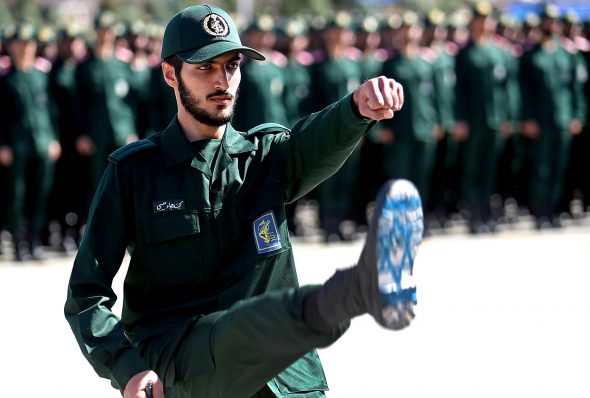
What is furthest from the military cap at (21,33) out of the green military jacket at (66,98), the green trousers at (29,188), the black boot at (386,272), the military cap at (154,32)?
the black boot at (386,272)

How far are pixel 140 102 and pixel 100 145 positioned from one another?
0.62 meters

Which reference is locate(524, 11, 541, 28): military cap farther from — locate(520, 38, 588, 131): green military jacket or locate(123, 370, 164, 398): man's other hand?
locate(123, 370, 164, 398): man's other hand

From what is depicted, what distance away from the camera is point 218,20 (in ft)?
13.0

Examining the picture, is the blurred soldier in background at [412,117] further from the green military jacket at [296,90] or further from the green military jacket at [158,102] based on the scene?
the green military jacket at [158,102]

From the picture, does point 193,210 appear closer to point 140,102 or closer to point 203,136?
point 203,136

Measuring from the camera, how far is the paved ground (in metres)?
6.39

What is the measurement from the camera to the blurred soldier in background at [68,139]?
11.7 metres

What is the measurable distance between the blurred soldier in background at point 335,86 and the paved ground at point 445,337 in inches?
57.9

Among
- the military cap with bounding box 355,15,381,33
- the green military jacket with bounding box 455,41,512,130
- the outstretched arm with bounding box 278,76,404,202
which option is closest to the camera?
the outstretched arm with bounding box 278,76,404,202

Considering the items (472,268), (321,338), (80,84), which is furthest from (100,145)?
(321,338)

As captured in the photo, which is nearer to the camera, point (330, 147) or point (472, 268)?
point (330, 147)

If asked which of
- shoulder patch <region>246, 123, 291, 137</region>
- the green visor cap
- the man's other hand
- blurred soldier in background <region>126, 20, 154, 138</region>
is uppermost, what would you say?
blurred soldier in background <region>126, 20, 154, 138</region>

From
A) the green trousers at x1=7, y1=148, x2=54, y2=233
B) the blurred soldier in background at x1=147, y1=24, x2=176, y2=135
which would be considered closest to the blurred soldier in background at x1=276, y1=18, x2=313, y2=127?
the blurred soldier in background at x1=147, y1=24, x2=176, y2=135

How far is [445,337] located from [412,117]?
5.08 metres
